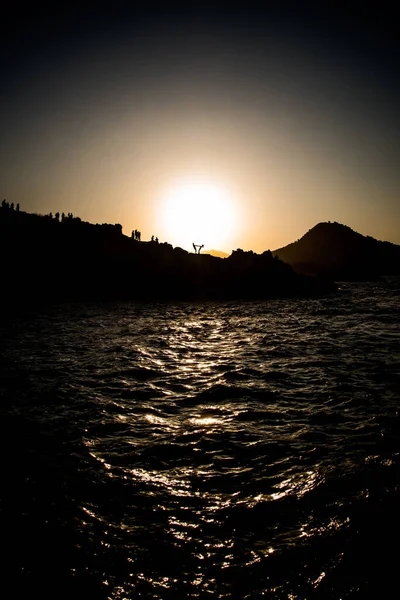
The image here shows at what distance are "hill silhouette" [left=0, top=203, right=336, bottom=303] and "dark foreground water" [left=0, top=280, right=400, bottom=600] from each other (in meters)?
35.9

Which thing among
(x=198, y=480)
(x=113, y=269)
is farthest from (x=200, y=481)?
(x=113, y=269)

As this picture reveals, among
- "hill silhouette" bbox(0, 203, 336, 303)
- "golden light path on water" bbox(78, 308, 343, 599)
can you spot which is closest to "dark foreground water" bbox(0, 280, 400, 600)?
"golden light path on water" bbox(78, 308, 343, 599)

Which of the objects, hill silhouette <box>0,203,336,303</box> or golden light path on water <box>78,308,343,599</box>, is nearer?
golden light path on water <box>78,308,343,599</box>

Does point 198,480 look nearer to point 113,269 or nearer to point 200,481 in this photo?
point 200,481

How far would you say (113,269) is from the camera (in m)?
54.7

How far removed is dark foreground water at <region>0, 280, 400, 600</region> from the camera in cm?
421

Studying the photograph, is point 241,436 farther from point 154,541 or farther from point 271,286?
point 271,286

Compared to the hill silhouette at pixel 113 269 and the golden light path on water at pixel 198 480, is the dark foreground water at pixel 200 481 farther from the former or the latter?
the hill silhouette at pixel 113 269

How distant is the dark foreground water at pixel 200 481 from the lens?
4211 mm

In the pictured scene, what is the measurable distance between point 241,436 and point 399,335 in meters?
16.7

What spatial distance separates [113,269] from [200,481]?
51126mm

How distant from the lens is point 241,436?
7809mm

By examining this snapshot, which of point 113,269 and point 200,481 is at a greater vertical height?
point 113,269

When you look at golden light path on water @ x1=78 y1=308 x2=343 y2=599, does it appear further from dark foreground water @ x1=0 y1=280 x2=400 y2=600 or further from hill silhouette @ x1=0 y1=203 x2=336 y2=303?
hill silhouette @ x1=0 y1=203 x2=336 y2=303
